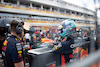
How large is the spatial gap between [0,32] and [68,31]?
6.60ft

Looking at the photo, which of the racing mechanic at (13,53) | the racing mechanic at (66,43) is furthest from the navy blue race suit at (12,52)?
the racing mechanic at (66,43)

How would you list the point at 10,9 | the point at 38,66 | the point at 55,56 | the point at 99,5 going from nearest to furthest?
the point at 99,5 < the point at 38,66 < the point at 55,56 < the point at 10,9

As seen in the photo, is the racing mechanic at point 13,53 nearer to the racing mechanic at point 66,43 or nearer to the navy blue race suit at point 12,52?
the navy blue race suit at point 12,52

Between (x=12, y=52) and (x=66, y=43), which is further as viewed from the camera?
(x=66, y=43)

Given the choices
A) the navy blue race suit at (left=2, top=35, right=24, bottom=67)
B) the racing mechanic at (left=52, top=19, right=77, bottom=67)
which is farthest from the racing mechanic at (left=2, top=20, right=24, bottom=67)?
the racing mechanic at (left=52, top=19, right=77, bottom=67)

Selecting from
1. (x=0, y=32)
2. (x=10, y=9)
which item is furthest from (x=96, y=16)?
(x=10, y=9)

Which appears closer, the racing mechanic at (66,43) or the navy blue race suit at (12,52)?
the navy blue race suit at (12,52)

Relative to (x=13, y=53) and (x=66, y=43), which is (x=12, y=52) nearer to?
(x=13, y=53)

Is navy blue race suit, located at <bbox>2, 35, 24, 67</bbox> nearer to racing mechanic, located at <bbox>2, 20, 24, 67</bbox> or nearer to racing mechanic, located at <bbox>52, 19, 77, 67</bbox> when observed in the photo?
racing mechanic, located at <bbox>2, 20, 24, 67</bbox>

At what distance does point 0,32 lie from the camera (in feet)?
8.45

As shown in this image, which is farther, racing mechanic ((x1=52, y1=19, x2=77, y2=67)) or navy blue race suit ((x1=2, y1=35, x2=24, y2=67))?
racing mechanic ((x1=52, y1=19, x2=77, y2=67))

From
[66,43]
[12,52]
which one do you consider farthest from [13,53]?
[66,43]

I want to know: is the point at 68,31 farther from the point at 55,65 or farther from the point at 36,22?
the point at 36,22

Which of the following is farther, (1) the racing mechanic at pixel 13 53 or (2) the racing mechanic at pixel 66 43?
(2) the racing mechanic at pixel 66 43
